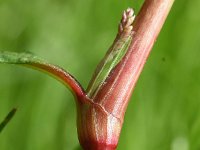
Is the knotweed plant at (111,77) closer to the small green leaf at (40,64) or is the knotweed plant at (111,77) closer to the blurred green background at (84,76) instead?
the small green leaf at (40,64)

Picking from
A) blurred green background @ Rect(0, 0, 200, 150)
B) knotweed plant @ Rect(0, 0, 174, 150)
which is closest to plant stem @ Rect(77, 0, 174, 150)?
knotweed plant @ Rect(0, 0, 174, 150)

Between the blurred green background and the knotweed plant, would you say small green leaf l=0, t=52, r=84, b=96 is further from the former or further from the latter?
the blurred green background

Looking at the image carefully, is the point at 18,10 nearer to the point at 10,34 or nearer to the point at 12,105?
the point at 10,34

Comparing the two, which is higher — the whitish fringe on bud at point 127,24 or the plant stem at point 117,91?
the whitish fringe on bud at point 127,24

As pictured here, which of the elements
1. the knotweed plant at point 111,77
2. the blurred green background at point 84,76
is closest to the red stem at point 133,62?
the knotweed plant at point 111,77

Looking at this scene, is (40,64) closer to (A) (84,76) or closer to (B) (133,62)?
(B) (133,62)

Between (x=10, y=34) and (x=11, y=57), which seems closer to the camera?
(x=11, y=57)

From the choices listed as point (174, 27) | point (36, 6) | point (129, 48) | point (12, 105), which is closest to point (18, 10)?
point (36, 6)

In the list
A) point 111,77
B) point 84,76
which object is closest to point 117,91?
point 111,77
